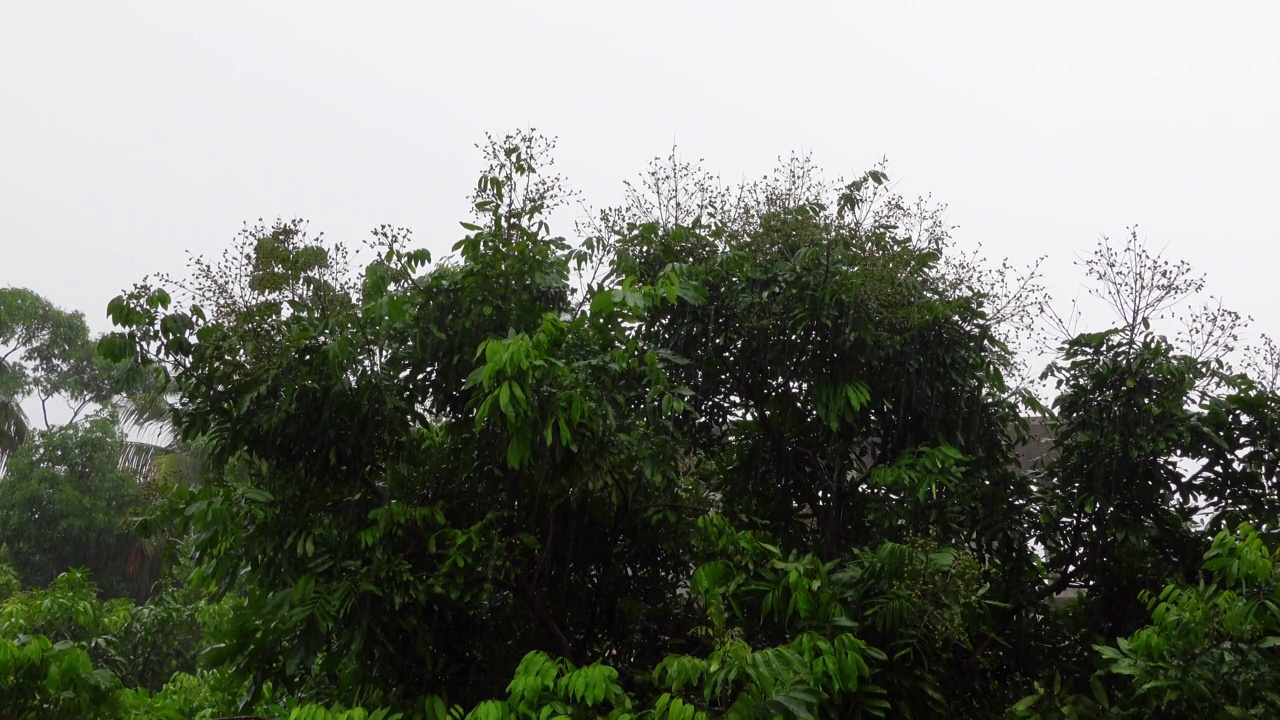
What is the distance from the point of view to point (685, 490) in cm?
487

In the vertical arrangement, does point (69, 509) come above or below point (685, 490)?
above

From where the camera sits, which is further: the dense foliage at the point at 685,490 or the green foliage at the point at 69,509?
the green foliage at the point at 69,509

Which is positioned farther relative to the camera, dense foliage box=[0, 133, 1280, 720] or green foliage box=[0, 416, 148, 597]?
green foliage box=[0, 416, 148, 597]

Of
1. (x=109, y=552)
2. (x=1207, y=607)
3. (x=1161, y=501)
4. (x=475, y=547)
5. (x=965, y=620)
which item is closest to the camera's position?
(x=1207, y=607)

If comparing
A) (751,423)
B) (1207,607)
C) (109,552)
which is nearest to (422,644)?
(751,423)

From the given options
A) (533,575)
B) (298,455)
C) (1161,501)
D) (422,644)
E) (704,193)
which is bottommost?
(422,644)

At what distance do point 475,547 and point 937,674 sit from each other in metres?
2.02

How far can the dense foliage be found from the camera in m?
3.91

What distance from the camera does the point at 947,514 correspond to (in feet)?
16.2

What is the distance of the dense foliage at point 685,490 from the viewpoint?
12.8 feet

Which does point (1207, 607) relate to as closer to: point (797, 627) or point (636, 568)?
point (797, 627)

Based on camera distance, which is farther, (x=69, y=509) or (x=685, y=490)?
(x=69, y=509)

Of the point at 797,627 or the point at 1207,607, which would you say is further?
the point at 797,627

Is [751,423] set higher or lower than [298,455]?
higher
